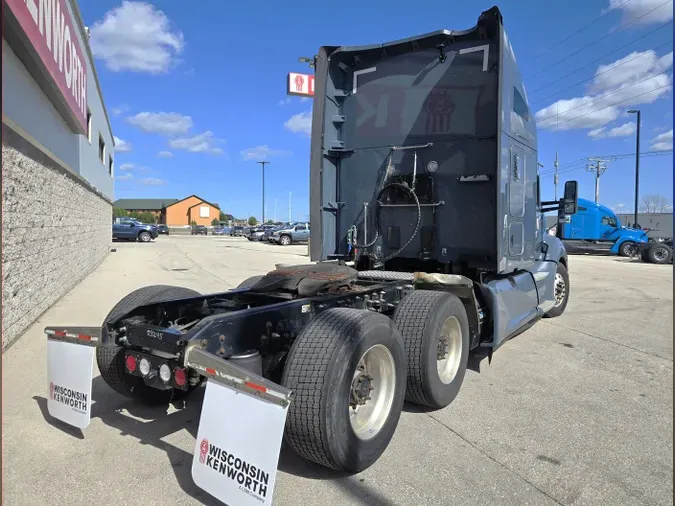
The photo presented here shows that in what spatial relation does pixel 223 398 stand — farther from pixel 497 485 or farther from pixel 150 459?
pixel 497 485

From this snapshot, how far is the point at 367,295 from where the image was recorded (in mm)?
4516

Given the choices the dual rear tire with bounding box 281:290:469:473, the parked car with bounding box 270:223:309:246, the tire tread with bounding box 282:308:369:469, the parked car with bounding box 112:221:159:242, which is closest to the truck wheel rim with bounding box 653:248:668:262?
the dual rear tire with bounding box 281:290:469:473

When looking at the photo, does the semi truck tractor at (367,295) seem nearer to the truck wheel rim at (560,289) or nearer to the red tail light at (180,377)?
the red tail light at (180,377)

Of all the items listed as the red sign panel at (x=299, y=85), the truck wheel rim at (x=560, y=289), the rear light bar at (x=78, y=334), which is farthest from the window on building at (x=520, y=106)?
the red sign panel at (x=299, y=85)

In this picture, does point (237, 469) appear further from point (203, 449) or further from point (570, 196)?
point (570, 196)

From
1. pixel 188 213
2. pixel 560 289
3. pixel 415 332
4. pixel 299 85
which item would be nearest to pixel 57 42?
pixel 415 332

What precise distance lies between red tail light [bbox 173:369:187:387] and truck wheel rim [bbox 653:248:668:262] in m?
24.5

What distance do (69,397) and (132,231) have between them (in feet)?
120

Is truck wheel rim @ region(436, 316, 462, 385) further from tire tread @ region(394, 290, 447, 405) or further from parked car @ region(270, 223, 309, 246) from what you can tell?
parked car @ region(270, 223, 309, 246)

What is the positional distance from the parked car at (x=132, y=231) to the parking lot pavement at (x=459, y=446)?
33045mm

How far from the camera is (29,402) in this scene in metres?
4.18

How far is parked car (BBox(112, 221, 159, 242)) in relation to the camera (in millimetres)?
36344

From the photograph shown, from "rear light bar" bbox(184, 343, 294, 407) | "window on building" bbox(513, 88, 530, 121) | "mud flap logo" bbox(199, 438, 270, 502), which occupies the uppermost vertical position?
"window on building" bbox(513, 88, 530, 121)

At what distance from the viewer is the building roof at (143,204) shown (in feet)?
384
